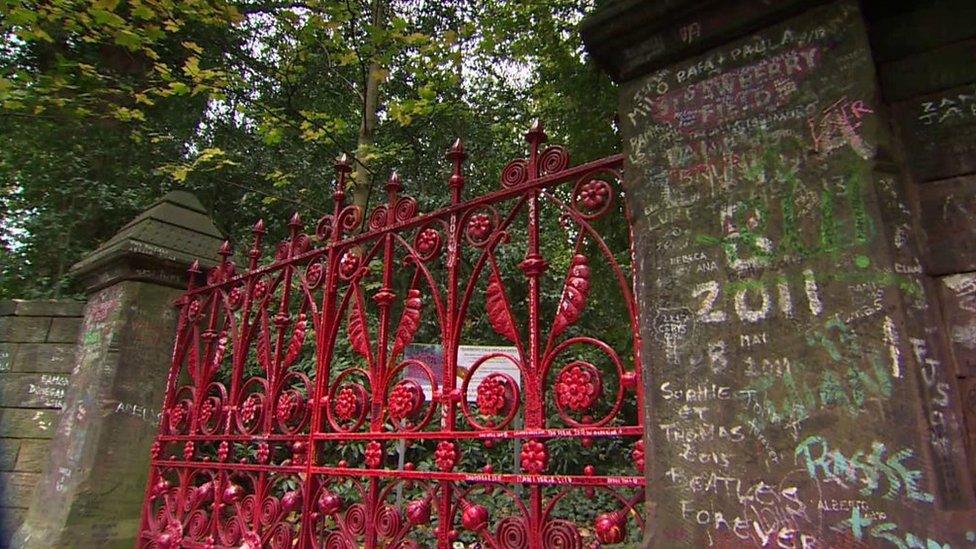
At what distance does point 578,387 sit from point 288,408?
1.60m

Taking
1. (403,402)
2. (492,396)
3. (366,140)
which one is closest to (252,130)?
(366,140)

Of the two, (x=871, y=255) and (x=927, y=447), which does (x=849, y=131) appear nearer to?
(x=871, y=255)

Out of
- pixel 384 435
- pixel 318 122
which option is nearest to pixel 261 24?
pixel 318 122

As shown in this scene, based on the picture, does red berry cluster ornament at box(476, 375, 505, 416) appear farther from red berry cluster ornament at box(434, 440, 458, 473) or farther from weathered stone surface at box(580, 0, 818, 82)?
weathered stone surface at box(580, 0, 818, 82)

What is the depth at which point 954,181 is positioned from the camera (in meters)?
1.54

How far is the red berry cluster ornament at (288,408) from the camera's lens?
2838 millimetres

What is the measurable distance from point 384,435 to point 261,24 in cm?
756

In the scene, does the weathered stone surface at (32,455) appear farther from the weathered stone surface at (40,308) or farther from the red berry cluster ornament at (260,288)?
the red berry cluster ornament at (260,288)

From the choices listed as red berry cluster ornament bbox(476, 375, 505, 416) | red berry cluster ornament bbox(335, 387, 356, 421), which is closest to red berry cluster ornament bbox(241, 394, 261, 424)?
red berry cluster ornament bbox(335, 387, 356, 421)

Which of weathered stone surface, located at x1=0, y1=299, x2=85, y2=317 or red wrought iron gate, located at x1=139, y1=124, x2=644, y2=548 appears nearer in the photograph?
red wrought iron gate, located at x1=139, y1=124, x2=644, y2=548

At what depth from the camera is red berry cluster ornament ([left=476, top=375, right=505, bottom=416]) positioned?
208 centimetres

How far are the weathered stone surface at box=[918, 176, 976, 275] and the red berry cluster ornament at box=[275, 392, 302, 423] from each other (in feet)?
8.29

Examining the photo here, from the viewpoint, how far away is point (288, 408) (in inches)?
112

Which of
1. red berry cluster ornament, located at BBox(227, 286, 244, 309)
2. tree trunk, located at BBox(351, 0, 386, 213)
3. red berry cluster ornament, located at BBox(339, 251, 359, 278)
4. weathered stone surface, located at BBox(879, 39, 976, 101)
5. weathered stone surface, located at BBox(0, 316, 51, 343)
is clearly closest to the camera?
weathered stone surface, located at BBox(879, 39, 976, 101)
